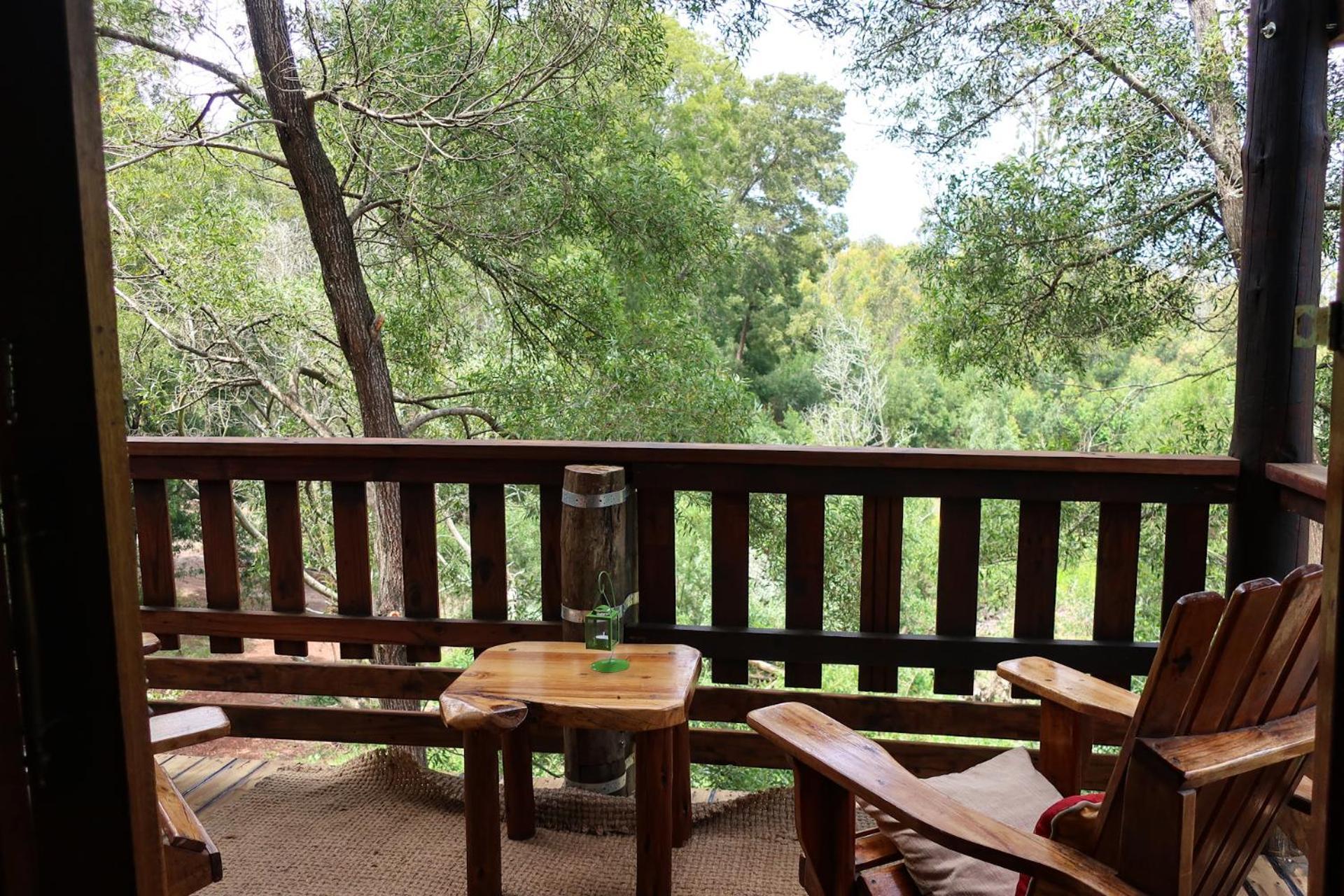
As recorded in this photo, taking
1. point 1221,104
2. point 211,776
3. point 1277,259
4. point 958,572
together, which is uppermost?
point 1221,104

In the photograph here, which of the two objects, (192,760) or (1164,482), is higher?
(1164,482)

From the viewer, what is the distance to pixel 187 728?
1.61 meters

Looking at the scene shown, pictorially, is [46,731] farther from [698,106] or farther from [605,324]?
[698,106]

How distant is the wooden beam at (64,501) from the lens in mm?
731

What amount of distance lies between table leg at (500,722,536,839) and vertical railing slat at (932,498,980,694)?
108cm

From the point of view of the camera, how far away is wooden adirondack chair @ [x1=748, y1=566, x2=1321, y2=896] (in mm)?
1181

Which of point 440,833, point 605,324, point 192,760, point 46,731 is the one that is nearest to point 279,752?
point 605,324

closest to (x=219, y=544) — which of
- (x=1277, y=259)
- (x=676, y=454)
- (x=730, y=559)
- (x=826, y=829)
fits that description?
(x=676, y=454)

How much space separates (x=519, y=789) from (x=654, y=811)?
1.76ft

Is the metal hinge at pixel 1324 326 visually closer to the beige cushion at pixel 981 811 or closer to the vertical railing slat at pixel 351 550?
the beige cushion at pixel 981 811

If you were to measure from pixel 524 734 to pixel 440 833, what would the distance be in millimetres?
382

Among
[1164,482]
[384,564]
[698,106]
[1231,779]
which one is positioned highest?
[698,106]

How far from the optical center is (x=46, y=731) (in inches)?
29.7

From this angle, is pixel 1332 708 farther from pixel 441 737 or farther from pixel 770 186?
pixel 770 186
